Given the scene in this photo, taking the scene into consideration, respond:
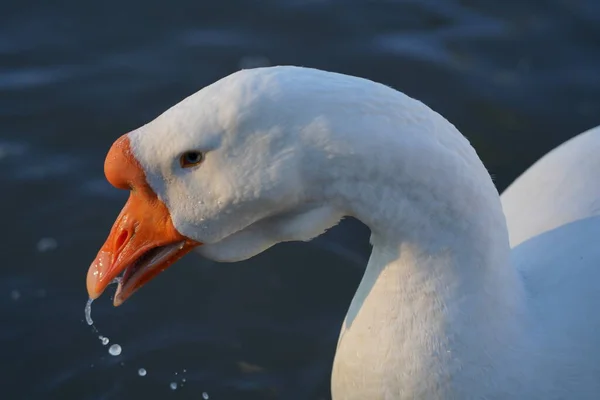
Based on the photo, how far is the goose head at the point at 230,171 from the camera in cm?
233

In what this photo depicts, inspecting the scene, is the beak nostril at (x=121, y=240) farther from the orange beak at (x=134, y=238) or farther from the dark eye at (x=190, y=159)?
the dark eye at (x=190, y=159)

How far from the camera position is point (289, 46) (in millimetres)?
5840

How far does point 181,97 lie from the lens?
5484mm

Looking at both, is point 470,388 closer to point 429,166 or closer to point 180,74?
point 429,166

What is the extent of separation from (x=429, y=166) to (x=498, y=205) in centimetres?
33

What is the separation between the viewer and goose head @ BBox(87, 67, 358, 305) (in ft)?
7.63

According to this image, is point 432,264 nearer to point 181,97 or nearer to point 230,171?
point 230,171

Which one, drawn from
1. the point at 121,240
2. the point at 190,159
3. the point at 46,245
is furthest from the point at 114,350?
the point at 190,159

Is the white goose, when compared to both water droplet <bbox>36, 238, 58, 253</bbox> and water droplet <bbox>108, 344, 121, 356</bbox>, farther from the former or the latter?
water droplet <bbox>36, 238, 58, 253</bbox>

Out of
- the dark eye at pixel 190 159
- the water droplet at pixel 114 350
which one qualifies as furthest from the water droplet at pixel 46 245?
the dark eye at pixel 190 159

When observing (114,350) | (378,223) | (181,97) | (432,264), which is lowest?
(114,350)

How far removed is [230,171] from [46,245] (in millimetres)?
2596

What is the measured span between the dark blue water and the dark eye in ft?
6.63

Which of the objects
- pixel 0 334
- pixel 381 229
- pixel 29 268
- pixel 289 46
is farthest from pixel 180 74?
pixel 381 229
